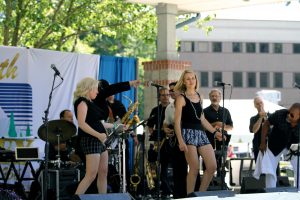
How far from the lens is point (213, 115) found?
11.8 meters

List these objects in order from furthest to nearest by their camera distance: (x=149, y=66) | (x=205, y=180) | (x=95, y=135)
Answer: (x=149, y=66)
(x=205, y=180)
(x=95, y=135)

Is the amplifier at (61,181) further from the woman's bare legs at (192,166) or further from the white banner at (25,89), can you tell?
the white banner at (25,89)

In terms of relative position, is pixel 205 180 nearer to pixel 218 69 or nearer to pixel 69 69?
pixel 69 69

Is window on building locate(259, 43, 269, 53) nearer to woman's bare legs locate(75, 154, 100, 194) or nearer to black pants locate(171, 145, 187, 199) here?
black pants locate(171, 145, 187, 199)

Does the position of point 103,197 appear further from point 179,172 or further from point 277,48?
point 277,48

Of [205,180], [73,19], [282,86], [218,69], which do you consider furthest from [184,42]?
[205,180]

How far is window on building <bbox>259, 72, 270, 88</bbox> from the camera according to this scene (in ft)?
199

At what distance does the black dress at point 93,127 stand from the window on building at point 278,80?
52.9m

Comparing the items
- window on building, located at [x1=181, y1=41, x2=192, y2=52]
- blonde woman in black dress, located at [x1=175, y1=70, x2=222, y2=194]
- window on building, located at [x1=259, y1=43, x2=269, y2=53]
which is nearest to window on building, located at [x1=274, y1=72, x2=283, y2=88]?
window on building, located at [x1=259, y1=43, x2=269, y2=53]

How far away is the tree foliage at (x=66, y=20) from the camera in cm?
1777

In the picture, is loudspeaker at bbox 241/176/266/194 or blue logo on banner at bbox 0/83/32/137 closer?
loudspeaker at bbox 241/176/266/194

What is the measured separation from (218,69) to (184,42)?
13.4ft

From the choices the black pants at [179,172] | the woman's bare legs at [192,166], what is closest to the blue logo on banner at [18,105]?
the black pants at [179,172]

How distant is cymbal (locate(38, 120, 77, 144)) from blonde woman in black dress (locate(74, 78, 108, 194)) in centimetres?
99
